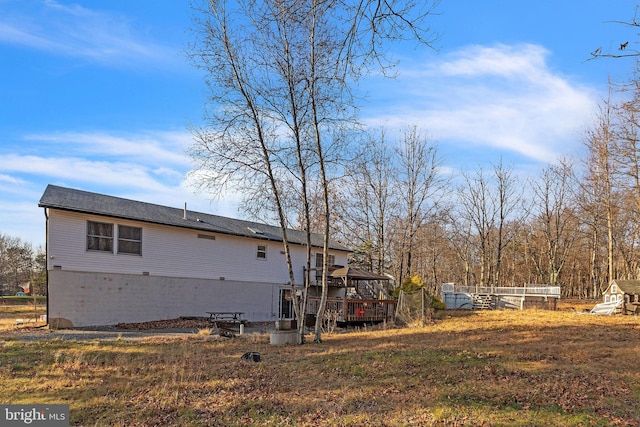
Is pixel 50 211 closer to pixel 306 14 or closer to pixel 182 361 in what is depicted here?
pixel 182 361

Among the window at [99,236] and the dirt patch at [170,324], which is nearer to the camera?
the window at [99,236]

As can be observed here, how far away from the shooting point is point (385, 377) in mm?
7840

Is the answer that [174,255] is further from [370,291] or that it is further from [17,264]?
[17,264]

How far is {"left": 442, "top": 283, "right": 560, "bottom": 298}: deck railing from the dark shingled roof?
9.53 m

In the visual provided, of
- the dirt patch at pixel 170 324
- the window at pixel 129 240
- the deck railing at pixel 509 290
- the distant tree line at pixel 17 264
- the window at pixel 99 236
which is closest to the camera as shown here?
the window at pixel 99 236

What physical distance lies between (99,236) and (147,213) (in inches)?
99.5

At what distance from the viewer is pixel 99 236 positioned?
18.1 metres

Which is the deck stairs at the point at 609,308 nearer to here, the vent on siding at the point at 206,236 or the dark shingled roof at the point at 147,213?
the dark shingled roof at the point at 147,213

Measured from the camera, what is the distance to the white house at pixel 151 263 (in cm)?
1709

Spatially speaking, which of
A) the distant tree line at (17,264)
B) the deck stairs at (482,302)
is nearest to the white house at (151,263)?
the deck stairs at (482,302)

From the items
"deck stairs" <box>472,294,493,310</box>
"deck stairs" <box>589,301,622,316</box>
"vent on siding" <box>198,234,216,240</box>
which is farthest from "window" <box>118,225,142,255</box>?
"deck stairs" <box>589,301,622,316</box>

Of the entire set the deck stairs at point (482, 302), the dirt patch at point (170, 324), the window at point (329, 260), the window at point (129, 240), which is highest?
the window at point (129, 240)

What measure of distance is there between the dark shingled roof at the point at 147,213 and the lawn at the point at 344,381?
647 cm

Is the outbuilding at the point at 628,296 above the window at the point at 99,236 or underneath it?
underneath
